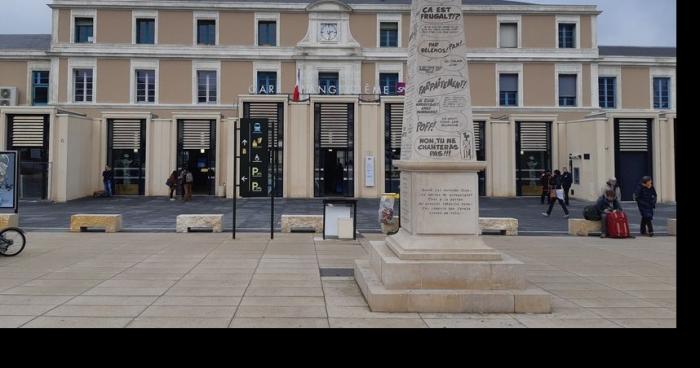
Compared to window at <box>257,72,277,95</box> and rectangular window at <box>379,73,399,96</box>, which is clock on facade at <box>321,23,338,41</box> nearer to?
rectangular window at <box>379,73,399,96</box>

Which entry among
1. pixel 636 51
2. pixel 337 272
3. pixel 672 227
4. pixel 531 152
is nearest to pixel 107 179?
pixel 337 272

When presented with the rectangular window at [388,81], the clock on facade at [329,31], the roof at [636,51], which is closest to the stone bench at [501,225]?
the rectangular window at [388,81]

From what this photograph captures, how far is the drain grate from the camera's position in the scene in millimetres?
9008

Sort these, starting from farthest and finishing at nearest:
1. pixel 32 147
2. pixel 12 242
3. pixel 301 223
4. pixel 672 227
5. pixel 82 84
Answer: pixel 82 84 → pixel 32 147 → pixel 672 227 → pixel 301 223 → pixel 12 242

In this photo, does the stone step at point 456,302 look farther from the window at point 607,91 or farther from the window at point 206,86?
the window at point 607,91

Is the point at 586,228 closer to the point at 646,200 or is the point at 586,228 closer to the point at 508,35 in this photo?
the point at 646,200

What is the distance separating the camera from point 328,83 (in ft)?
128

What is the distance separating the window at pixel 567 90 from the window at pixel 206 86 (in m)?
25.9

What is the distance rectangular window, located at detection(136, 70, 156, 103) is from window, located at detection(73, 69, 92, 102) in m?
3.33

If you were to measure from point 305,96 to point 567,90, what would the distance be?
19.9 meters

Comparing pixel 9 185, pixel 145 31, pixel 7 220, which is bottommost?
pixel 7 220

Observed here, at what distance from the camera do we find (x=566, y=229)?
17.2m

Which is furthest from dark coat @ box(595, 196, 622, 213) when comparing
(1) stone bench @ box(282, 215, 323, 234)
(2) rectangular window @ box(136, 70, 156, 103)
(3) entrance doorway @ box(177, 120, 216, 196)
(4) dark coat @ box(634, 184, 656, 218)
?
(2) rectangular window @ box(136, 70, 156, 103)
